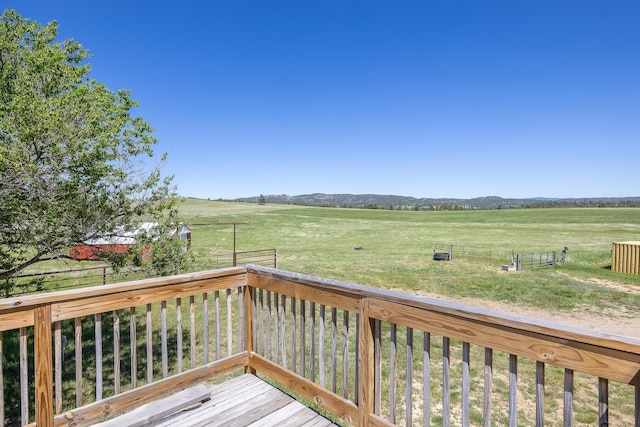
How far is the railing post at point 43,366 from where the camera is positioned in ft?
6.72

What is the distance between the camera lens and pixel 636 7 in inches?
534

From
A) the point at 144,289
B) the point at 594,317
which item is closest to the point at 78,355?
the point at 144,289

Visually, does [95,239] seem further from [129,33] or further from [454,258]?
[454,258]

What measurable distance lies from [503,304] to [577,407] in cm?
647

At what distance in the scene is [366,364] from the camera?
7.24 feet

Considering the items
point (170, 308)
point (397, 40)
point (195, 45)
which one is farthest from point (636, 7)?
point (170, 308)

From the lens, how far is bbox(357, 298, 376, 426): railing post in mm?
2191

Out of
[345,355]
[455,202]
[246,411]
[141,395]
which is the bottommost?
[246,411]

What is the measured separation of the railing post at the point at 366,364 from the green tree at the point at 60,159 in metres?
4.90

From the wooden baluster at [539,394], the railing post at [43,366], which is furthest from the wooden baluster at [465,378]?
the railing post at [43,366]

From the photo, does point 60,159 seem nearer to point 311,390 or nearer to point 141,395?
point 141,395

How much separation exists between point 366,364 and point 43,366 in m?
2.13

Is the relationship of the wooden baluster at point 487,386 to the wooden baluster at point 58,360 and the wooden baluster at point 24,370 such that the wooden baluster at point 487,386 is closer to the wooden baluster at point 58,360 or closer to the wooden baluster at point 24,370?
the wooden baluster at point 58,360

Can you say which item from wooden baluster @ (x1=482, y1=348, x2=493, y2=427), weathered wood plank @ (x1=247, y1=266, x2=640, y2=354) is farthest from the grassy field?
wooden baluster @ (x1=482, y1=348, x2=493, y2=427)
